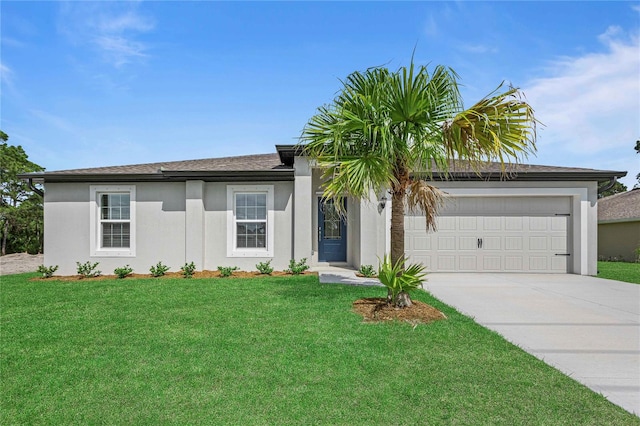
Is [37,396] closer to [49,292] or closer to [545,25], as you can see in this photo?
[49,292]

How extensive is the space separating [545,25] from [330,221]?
8598 mm

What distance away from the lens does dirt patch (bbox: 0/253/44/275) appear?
511 inches

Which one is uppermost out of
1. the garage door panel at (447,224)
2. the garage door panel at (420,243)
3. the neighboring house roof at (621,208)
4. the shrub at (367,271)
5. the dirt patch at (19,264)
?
the neighboring house roof at (621,208)

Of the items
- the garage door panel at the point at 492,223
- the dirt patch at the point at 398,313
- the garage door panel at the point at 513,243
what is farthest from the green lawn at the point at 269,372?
the garage door panel at the point at 513,243

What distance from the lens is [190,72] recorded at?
1127 cm

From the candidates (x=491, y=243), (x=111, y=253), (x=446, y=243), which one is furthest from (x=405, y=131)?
(x=111, y=253)

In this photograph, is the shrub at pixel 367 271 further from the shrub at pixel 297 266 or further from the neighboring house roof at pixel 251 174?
the neighboring house roof at pixel 251 174

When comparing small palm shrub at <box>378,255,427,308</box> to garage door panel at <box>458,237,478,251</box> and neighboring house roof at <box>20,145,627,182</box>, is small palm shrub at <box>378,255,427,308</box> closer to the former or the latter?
neighboring house roof at <box>20,145,627,182</box>

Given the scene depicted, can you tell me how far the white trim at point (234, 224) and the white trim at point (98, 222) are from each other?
10.3 feet

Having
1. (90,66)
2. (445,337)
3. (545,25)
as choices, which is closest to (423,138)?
(445,337)

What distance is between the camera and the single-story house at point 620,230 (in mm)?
17500

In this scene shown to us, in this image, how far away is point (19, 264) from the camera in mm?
14852

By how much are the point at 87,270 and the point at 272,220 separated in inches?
236

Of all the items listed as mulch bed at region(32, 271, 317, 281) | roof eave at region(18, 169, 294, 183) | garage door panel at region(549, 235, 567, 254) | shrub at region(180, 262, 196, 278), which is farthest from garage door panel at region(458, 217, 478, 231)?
shrub at region(180, 262, 196, 278)
